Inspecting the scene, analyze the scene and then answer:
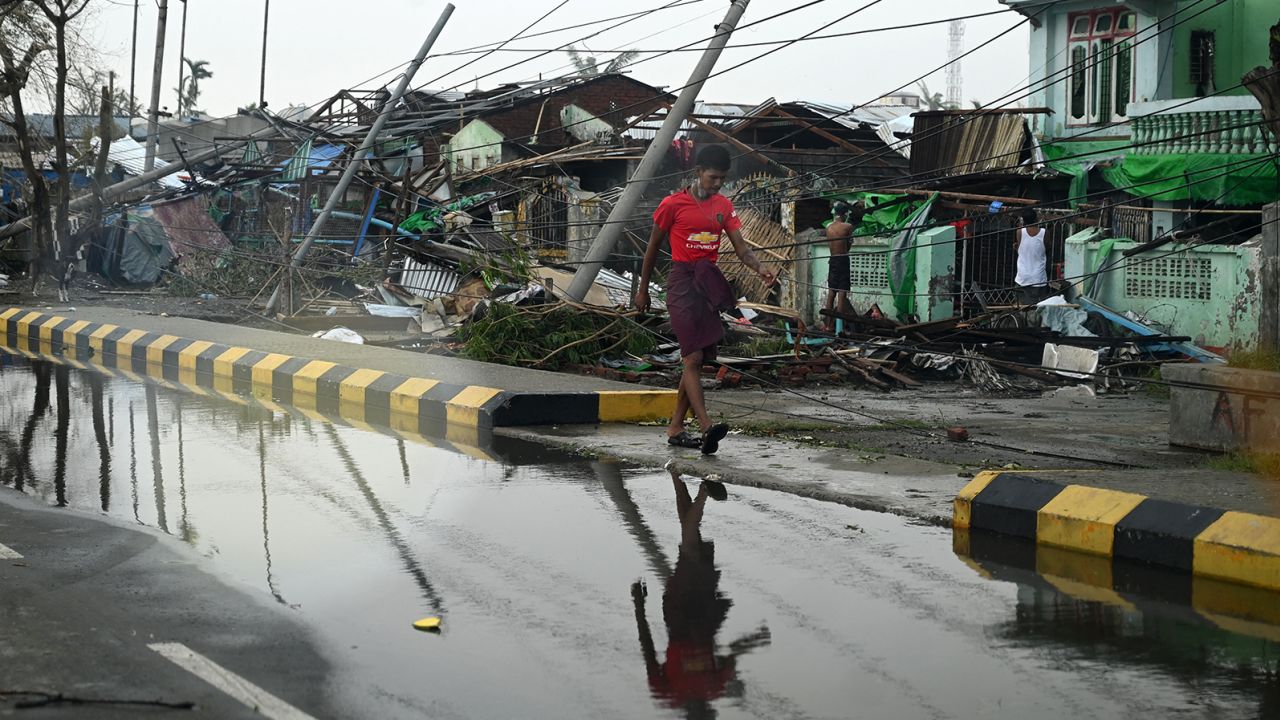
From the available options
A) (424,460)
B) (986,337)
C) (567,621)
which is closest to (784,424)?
(424,460)

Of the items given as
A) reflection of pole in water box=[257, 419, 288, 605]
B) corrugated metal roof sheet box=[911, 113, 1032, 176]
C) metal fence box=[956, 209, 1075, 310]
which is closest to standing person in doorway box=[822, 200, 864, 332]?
metal fence box=[956, 209, 1075, 310]

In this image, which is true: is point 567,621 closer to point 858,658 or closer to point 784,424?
point 858,658

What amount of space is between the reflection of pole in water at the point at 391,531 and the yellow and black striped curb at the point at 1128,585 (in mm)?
2171

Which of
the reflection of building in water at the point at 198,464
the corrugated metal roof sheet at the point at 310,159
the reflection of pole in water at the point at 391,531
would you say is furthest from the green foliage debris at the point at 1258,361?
the corrugated metal roof sheet at the point at 310,159

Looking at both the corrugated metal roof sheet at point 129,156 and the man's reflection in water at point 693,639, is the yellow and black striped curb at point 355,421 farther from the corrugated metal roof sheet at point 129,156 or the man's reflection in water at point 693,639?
the corrugated metal roof sheet at point 129,156

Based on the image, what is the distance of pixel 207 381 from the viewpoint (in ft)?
46.7

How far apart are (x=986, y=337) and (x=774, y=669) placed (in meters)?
13.0

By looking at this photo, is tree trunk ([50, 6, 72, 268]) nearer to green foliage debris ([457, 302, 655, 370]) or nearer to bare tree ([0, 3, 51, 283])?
bare tree ([0, 3, 51, 283])

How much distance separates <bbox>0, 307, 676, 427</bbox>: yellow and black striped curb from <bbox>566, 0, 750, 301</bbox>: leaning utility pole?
2.38m

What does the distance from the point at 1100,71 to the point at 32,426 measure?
71.5ft

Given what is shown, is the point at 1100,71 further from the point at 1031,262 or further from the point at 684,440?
the point at 684,440

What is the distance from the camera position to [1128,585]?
18.8ft

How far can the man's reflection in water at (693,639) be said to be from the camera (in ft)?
14.1

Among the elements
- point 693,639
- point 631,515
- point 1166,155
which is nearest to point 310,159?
point 1166,155
